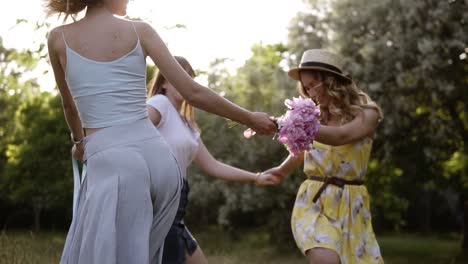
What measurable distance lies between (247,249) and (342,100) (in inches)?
457

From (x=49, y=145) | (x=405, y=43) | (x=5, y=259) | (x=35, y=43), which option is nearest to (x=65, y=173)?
(x=49, y=145)

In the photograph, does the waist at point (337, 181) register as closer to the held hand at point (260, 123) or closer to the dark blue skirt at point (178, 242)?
the dark blue skirt at point (178, 242)

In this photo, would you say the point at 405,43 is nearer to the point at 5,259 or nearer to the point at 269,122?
the point at 5,259

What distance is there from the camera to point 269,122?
516 centimetres

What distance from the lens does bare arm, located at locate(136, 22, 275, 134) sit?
13.5 ft

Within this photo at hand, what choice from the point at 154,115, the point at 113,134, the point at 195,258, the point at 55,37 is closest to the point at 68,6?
the point at 55,37

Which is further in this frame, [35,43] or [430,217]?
[430,217]

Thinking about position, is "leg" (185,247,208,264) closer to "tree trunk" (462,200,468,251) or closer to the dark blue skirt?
the dark blue skirt

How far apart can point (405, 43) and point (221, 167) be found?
10.0m

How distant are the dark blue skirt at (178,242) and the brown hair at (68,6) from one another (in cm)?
216

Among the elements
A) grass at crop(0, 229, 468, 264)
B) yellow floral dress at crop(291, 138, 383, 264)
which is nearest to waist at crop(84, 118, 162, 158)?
yellow floral dress at crop(291, 138, 383, 264)

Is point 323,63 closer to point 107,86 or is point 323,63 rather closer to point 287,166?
point 287,166

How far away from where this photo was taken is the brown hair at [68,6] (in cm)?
412

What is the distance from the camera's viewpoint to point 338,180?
21.3ft
